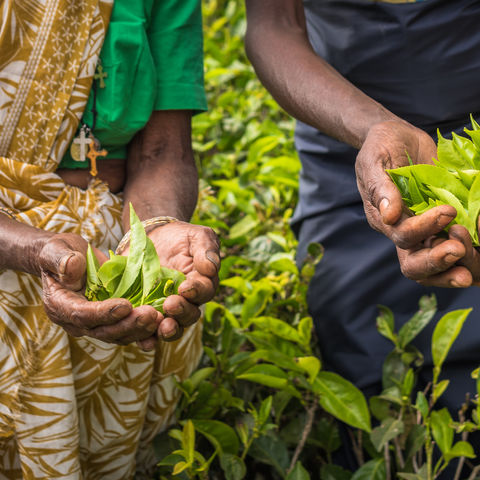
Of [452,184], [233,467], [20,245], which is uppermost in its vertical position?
[452,184]

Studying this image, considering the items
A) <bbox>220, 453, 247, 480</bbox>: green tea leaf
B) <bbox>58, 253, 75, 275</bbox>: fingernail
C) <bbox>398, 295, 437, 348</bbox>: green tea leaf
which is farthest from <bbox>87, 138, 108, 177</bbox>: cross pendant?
<bbox>398, 295, 437, 348</bbox>: green tea leaf

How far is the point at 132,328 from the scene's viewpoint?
0.98m

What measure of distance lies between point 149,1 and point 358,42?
1.58 feet

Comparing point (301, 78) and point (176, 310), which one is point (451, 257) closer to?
point (176, 310)

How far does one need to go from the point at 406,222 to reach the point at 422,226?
0.03 m

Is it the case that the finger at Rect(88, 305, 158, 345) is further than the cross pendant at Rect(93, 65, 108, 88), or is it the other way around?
the cross pendant at Rect(93, 65, 108, 88)

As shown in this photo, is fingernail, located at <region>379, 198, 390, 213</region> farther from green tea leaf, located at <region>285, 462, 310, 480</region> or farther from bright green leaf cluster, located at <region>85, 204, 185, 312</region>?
green tea leaf, located at <region>285, 462, 310, 480</region>

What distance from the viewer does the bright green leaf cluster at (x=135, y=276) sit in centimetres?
104

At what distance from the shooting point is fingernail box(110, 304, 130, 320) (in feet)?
3.14

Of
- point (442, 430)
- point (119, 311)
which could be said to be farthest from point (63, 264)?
point (442, 430)

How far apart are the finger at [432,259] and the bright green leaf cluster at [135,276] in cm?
35

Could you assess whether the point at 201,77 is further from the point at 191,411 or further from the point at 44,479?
the point at 44,479

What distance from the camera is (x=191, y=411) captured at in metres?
1.43

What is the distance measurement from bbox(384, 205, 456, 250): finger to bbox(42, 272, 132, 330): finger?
1.29 ft
